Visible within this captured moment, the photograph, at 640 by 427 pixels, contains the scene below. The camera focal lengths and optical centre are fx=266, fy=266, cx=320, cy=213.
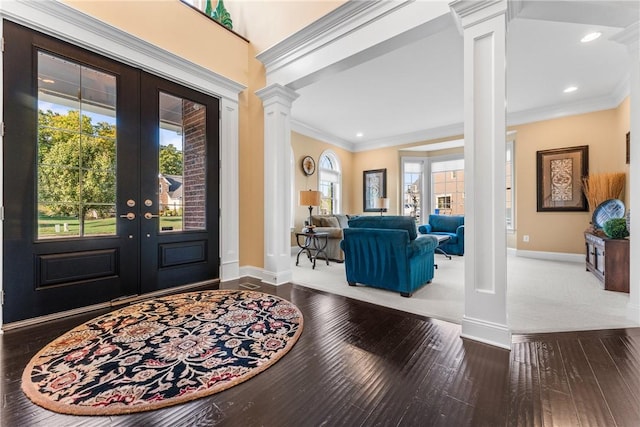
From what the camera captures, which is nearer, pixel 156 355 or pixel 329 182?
pixel 156 355

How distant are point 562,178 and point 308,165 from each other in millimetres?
5149

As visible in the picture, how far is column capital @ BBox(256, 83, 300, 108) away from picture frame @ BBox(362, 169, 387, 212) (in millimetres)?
4554

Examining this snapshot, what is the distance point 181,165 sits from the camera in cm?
328

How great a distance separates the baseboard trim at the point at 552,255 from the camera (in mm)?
4930

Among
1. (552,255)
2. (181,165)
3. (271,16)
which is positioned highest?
(271,16)

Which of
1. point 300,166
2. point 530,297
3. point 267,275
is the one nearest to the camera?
point 530,297

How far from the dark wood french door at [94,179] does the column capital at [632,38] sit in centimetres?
427

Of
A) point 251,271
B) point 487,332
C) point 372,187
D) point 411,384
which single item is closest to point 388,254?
point 487,332

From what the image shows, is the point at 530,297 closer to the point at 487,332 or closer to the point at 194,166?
the point at 487,332

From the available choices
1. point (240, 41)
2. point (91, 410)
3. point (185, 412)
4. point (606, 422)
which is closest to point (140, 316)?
point (91, 410)

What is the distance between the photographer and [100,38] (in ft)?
8.61

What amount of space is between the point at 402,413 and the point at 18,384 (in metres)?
2.08

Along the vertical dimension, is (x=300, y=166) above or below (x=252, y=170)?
above

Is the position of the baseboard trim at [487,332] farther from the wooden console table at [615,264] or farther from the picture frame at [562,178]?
the picture frame at [562,178]
